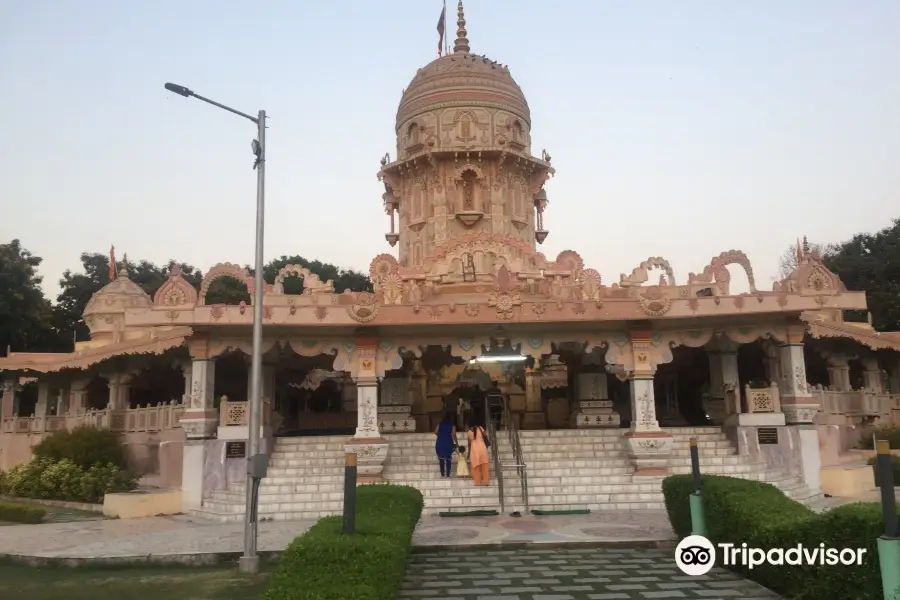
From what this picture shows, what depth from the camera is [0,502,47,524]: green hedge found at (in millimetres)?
15023

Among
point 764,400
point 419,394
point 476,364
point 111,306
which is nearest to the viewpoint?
point 764,400

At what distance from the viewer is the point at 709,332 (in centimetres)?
1716

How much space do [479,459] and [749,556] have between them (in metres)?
7.69

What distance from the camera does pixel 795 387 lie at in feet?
55.1

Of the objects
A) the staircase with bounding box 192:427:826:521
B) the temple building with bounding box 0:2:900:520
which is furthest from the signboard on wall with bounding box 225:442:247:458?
the staircase with bounding box 192:427:826:521

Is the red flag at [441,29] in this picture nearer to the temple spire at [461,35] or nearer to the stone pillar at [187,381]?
the temple spire at [461,35]

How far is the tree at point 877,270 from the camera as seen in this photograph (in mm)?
39656

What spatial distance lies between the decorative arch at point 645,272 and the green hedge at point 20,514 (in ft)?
50.0

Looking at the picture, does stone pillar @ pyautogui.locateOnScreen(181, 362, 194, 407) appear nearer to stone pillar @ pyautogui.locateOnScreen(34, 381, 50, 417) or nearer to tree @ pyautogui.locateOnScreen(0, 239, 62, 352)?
stone pillar @ pyautogui.locateOnScreen(34, 381, 50, 417)

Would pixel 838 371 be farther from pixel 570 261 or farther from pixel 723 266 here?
pixel 570 261

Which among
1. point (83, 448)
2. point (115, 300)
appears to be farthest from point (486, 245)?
point (115, 300)

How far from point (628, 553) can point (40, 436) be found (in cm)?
2168

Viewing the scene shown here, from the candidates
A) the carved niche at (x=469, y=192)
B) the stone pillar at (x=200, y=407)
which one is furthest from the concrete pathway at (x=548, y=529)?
the carved niche at (x=469, y=192)

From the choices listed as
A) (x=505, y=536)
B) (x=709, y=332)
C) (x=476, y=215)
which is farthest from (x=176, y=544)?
(x=476, y=215)
